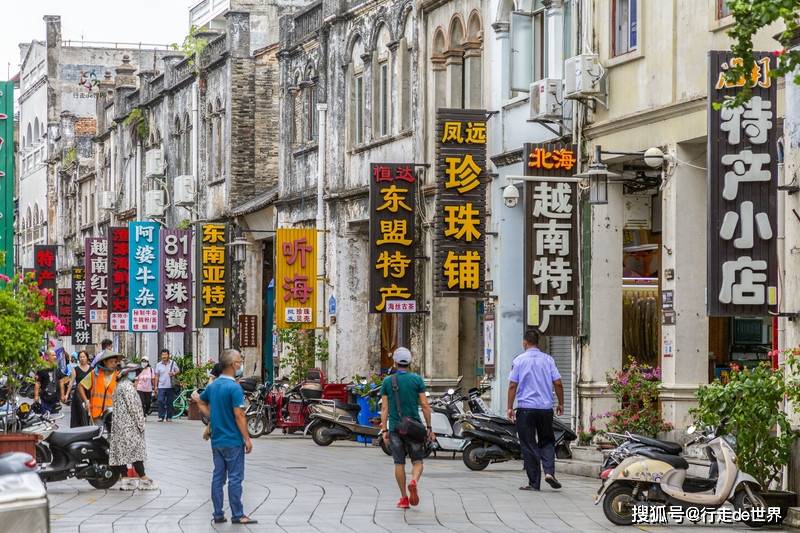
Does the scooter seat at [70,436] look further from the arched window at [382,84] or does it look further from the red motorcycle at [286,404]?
the arched window at [382,84]

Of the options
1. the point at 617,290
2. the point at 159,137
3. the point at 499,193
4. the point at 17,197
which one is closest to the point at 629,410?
the point at 617,290

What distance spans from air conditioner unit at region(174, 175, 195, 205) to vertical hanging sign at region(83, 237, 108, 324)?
2.88m

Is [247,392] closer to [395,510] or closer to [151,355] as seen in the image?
[395,510]

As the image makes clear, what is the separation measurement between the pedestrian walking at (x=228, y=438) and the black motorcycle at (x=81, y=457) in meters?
4.82

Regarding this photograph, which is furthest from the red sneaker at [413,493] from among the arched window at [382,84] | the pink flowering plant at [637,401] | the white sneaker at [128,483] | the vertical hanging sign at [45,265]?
the vertical hanging sign at [45,265]

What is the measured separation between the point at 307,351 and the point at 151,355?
63.7 feet

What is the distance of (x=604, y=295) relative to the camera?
26.7 metres

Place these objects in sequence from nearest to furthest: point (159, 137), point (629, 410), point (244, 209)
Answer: point (629, 410)
point (244, 209)
point (159, 137)

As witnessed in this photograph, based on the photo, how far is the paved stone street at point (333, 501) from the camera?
667 inches

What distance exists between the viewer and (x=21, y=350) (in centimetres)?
2288

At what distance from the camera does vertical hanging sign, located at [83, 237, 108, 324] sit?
2066 inches

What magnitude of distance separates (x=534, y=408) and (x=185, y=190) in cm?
3130

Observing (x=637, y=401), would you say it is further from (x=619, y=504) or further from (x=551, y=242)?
(x=619, y=504)

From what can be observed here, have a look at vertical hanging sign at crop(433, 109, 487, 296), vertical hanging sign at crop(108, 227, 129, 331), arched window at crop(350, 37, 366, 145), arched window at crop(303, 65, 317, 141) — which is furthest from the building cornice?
vertical hanging sign at crop(108, 227, 129, 331)
